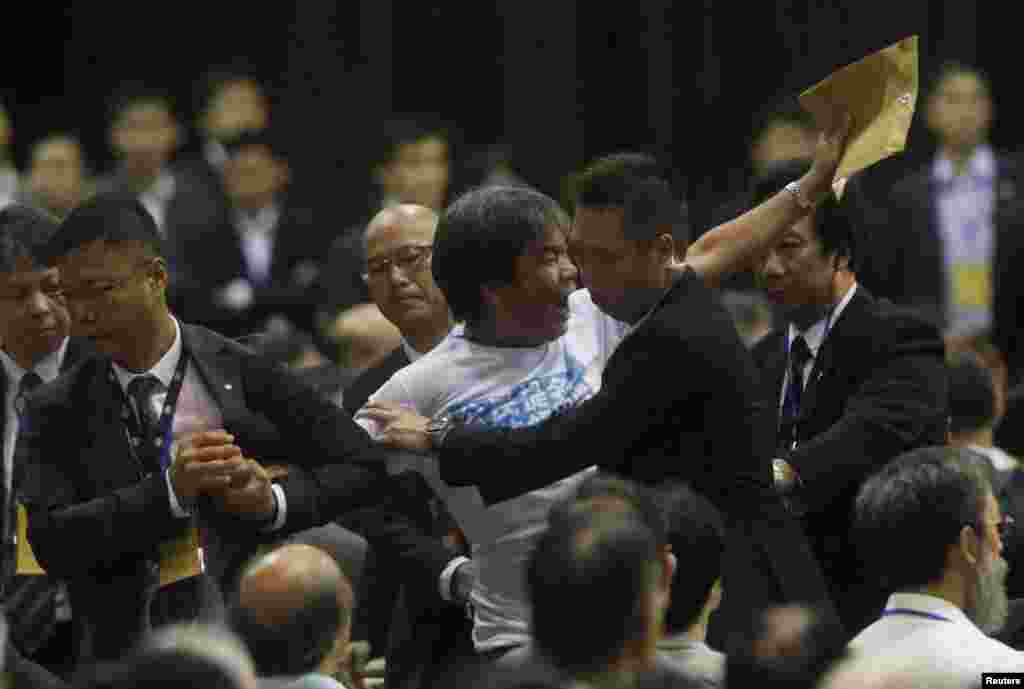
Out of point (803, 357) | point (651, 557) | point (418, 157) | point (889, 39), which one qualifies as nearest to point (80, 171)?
point (418, 157)

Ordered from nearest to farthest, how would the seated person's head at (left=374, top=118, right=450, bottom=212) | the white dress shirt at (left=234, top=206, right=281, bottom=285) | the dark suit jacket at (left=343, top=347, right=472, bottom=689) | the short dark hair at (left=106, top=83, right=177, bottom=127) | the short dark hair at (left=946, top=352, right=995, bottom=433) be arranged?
the dark suit jacket at (left=343, top=347, right=472, bottom=689) < the short dark hair at (left=946, top=352, right=995, bottom=433) < the seated person's head at (left=374, top=118, right=450, bottom=212) < the white dress shirt at (left=234, top=206, right=281, bottom=285) < the short dark hair at (left=106, top=83, right=177, bottom=127)

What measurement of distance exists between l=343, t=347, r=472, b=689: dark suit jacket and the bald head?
124 cm

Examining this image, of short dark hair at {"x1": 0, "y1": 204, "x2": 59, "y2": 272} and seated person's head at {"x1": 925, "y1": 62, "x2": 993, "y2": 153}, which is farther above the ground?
short dark hair at {"x1": 0, "y1": 204, "x2": 59, "y2": 272}

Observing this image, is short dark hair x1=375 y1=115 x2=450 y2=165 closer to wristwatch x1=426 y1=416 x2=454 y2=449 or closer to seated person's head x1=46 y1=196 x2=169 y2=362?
seated person's head x1=46 y1=196 x2=169 y2=362

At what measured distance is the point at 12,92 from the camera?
13.1m

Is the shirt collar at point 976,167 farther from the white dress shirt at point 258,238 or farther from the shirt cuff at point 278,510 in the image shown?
the shirt cuff at point 278,510

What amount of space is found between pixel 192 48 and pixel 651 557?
9601 millimetres

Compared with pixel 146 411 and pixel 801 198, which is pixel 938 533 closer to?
pixel 801 198

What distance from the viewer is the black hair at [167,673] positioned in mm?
3346

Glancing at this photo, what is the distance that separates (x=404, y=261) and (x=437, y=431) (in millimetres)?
1480

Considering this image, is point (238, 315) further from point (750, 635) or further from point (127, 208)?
point (750, 635)

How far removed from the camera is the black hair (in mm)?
3346

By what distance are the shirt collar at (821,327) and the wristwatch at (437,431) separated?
1.36 m

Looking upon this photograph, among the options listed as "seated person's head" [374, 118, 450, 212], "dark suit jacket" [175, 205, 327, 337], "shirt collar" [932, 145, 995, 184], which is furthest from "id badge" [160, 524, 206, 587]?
"shirt collar" [932, 145, 995, 184]
